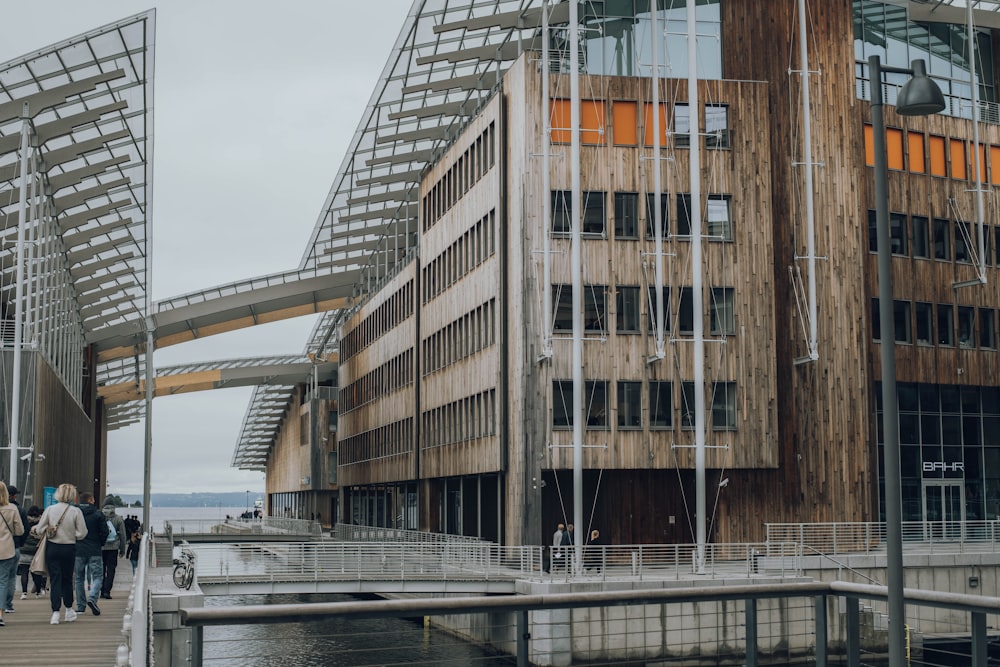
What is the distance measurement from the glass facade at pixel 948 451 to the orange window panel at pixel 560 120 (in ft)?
47.3

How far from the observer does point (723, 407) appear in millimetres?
40344

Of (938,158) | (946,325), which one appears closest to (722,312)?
(946,325)

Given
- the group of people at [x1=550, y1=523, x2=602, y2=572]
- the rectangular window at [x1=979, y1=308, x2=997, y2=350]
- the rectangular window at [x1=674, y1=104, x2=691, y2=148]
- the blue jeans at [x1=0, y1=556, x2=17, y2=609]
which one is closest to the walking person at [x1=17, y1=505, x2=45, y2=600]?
the blue jeans at [x1=0, y1=556, x2=17, y2=609]

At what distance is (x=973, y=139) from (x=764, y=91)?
31.2 ft

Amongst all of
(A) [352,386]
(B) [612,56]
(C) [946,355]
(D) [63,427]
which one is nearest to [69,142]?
(D) [63,427]

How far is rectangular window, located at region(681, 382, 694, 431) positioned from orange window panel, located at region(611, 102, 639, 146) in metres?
7.58

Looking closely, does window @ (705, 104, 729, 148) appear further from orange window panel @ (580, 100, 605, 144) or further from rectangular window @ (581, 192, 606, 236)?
rectangular window @ (581, 192, 606, 236)

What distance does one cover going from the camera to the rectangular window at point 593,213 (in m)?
39.9

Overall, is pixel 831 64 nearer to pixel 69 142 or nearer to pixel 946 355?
pixel 946 355

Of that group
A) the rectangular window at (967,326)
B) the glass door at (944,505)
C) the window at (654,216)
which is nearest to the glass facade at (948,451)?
the glass door at (944,505)

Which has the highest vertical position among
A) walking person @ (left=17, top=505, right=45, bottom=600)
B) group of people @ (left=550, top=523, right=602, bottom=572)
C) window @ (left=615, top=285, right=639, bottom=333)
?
window @ (left=615, top=285, right=639, bottom=333)

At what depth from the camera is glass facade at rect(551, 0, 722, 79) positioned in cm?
4188

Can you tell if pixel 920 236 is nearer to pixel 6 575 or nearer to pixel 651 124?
pixel 651 124

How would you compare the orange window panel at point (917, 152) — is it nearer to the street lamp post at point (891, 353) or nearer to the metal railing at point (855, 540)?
the metal railing at point (855, 540)
